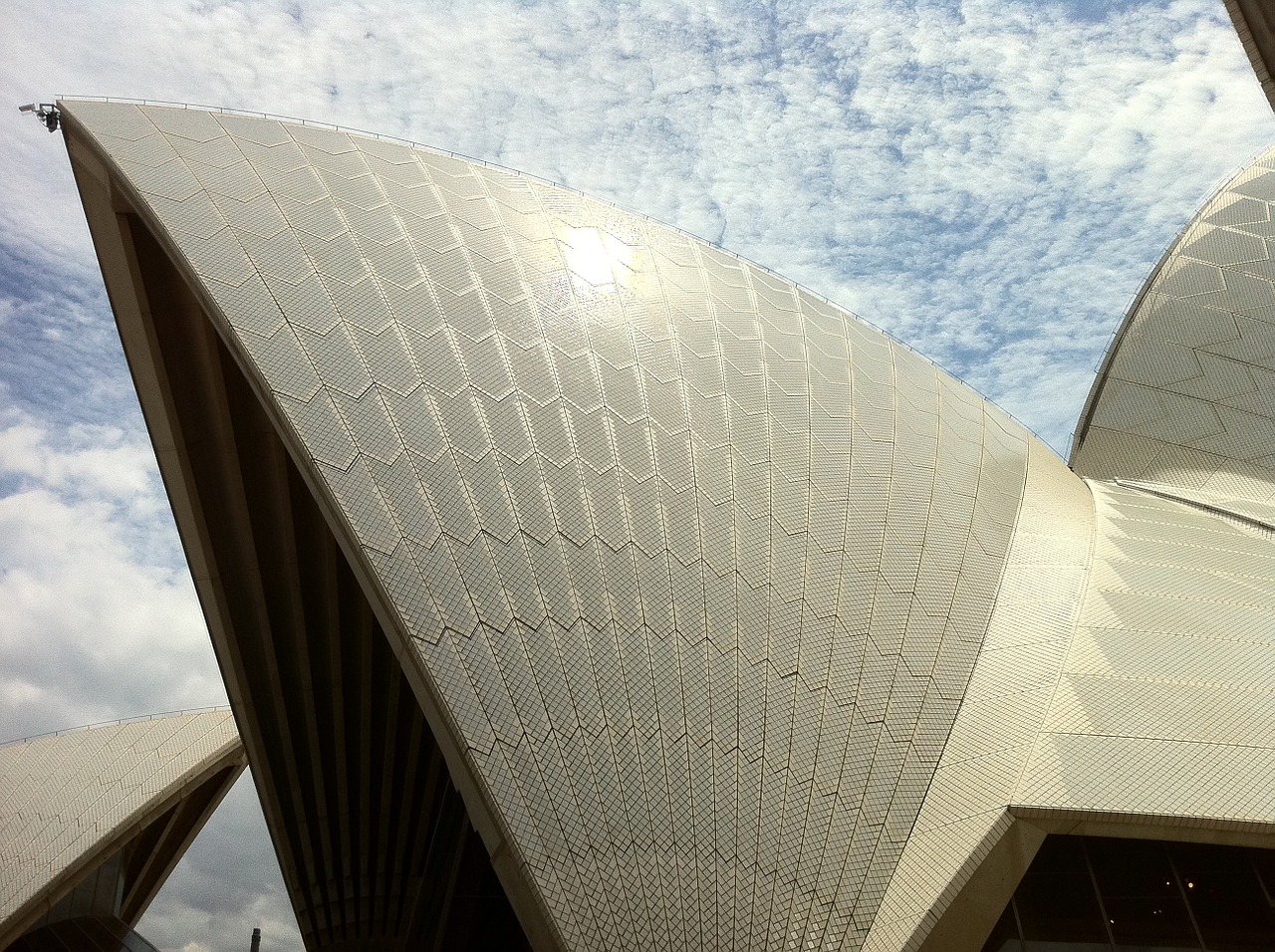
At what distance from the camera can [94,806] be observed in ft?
50.2

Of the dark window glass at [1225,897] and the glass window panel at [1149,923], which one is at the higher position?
the dark window glass at [1225,897]

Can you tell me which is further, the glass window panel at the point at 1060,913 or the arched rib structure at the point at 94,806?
the arched rib structure at the point at 94,806

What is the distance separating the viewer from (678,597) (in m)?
9.82

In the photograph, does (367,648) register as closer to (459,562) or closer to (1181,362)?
(459,562)

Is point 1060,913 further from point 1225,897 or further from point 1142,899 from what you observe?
point 1225,897

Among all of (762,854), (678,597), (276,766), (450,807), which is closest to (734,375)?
(678,597)

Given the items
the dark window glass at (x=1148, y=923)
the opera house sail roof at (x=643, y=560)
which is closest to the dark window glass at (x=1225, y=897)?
the dark window glass at (x=1148, y=923)

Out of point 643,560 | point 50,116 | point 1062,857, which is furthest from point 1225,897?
point 50,116

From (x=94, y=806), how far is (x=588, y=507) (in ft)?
36.8

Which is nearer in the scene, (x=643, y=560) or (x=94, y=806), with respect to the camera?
(x=643, y=560)

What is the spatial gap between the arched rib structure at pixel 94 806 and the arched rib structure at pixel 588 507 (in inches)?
133

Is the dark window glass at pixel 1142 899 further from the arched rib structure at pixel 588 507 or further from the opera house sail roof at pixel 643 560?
the arched rib structure at pixel 588 507

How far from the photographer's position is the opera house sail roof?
827 cm

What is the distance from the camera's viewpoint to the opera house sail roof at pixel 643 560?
827 cm
